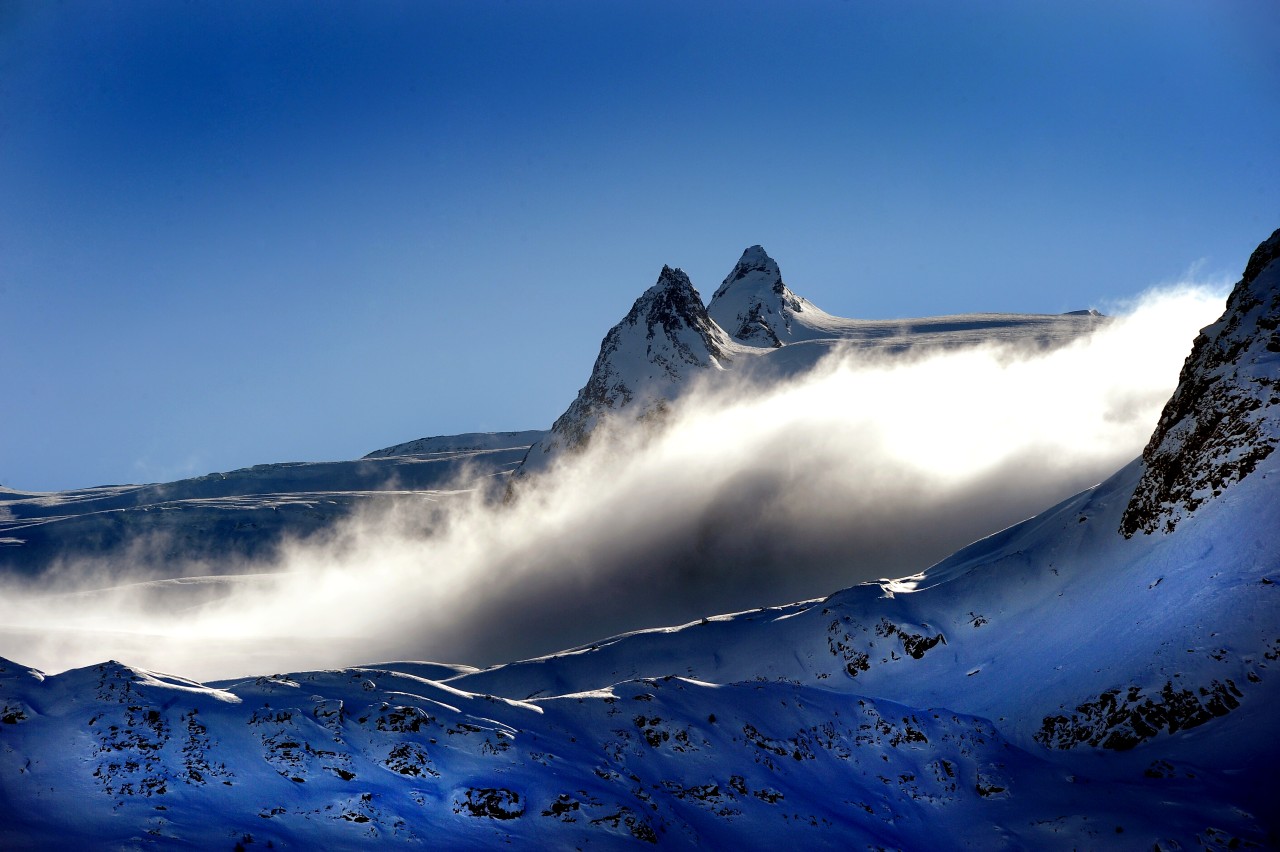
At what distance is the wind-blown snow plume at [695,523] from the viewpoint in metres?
111

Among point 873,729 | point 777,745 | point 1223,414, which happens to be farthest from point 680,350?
point 777,745

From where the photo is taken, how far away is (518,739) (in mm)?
33406

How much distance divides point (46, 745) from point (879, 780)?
2931 cm

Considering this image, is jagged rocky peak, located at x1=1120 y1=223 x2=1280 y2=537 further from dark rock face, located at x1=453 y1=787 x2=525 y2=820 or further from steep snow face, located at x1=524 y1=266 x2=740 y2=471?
steep snow face, located at x1=524 y1=266 x2=740 y2=471

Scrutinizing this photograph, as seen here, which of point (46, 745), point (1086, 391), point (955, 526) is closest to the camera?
point (46, 745)

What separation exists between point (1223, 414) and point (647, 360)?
13810 cm

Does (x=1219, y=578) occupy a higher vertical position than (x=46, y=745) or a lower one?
lower

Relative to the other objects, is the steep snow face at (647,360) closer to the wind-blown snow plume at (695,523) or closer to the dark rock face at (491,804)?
the wind-blown snow plume at (695,523)

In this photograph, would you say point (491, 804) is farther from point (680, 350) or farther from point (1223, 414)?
point (680, 350)

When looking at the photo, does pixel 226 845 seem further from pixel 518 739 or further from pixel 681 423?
pixel 681 423

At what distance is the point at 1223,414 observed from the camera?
49906 millimetres

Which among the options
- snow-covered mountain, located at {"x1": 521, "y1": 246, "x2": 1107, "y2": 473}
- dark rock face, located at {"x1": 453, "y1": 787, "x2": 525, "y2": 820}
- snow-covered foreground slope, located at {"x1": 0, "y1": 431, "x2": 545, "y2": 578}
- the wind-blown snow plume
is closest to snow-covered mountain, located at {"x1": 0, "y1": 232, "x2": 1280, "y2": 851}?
dark rock face, located at {"x1": 453, "y1": 787, "x2": 525, "y2": 820}

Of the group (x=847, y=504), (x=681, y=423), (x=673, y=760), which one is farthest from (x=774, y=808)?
(x=681, y=423)

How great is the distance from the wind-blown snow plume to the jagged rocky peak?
5511 centimetres
